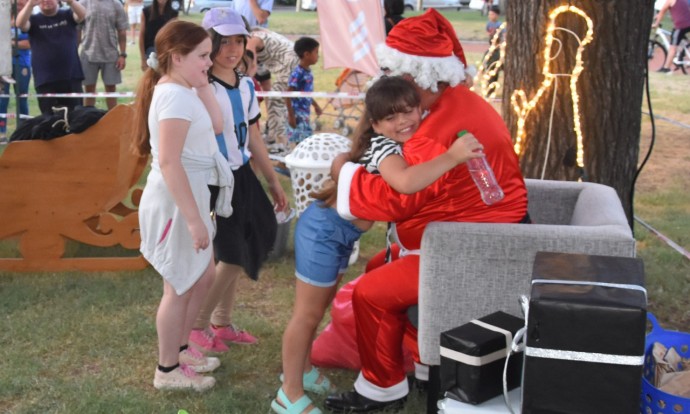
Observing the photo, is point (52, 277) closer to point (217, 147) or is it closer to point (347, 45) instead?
point (217, 147)

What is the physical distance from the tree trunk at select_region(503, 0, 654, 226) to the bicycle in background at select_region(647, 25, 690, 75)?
38.5 feet

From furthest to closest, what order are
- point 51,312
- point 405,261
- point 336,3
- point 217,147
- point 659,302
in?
point 336,3 → point 659,302 → point 51,312 → point 217,147 → point 405,261

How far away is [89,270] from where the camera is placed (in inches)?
215

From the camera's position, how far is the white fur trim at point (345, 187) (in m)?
3.28

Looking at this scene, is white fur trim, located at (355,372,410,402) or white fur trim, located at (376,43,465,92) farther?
white fur trim, located at (355,372,410,402)

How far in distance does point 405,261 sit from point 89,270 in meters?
2.69

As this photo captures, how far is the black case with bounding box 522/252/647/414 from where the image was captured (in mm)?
2547

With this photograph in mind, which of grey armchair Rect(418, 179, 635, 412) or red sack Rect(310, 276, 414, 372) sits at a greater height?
grey armchair Rect(418, 179, 635, 412)

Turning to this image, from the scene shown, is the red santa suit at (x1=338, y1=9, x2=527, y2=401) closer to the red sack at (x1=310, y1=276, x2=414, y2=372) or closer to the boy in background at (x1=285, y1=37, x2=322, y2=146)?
the red sack at (x1=310, y1=276, x2=414, y2=372)

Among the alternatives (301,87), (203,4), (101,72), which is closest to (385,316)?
(301,87)

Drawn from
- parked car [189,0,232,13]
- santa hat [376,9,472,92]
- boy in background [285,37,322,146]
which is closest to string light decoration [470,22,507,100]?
santa hat [376,9,472,92]

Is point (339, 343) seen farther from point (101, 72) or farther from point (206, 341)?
point (101, 72)

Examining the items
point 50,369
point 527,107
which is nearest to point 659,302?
point 527,107

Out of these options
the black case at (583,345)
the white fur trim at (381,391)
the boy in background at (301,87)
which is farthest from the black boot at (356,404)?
the boy in background at (301,87)
